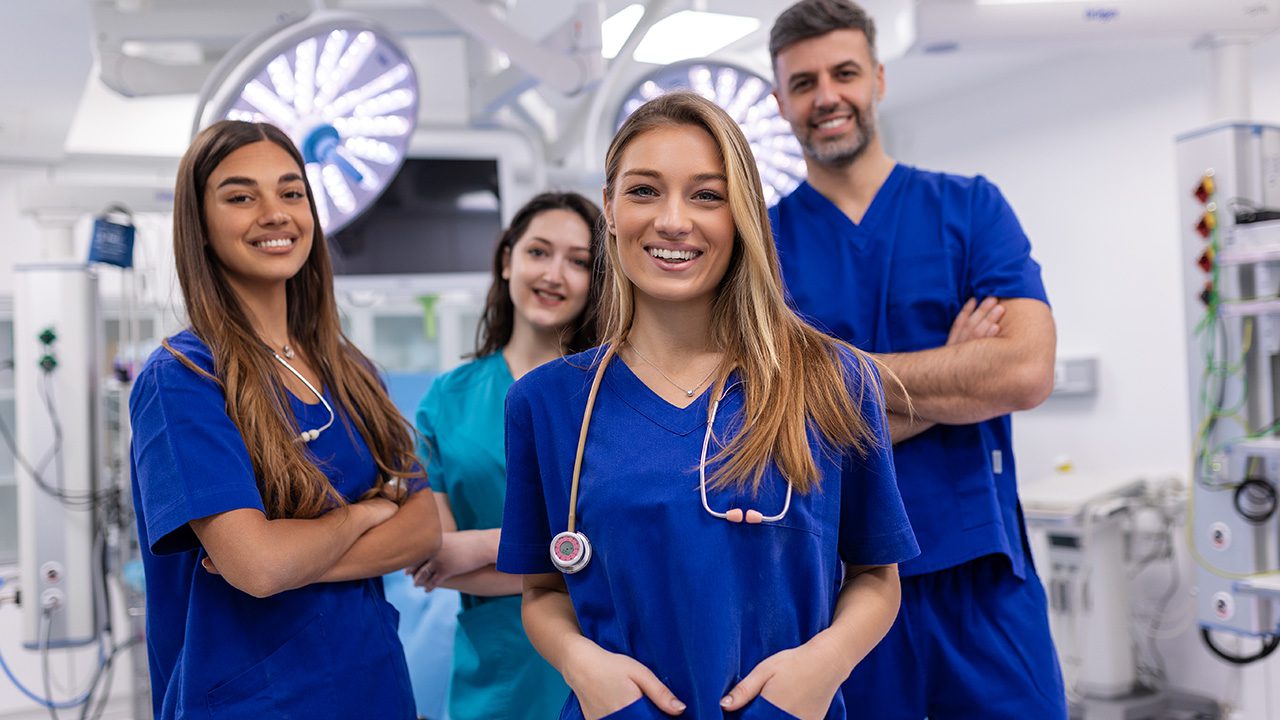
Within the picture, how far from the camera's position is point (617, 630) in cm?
109

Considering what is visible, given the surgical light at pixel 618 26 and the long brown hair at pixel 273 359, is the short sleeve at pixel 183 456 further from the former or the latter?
the surgical light at pixel 618 26

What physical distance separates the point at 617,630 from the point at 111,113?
4736 mm

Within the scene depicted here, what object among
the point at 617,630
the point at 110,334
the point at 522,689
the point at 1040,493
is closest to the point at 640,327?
the point at 617,630

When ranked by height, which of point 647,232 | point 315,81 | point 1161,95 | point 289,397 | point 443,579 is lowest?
point 443,579

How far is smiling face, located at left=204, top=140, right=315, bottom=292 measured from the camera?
1432 millimetres

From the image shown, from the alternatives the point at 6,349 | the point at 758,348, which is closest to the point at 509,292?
the point at 758,348

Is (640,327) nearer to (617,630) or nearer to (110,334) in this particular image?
(617,630)

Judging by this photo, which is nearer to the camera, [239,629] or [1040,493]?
[239,629]

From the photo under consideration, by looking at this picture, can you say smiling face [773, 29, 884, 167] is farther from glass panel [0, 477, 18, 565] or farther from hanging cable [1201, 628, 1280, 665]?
glass panel [0, 477, 18, 565]

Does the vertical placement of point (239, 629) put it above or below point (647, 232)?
below

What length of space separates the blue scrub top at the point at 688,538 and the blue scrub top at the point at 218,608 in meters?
0.33

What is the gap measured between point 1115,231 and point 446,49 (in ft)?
8.95

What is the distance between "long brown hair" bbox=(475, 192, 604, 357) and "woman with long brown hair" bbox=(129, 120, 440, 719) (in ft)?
1.23

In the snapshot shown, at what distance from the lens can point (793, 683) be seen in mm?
1027
